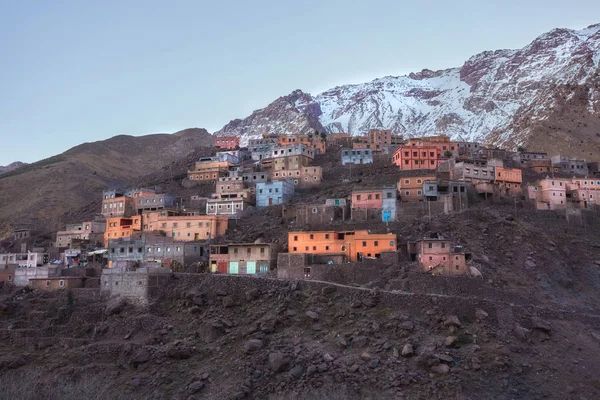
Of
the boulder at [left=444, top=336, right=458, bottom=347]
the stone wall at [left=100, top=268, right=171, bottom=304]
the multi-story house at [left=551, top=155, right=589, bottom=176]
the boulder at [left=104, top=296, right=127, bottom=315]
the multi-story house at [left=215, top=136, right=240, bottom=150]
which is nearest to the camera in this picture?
the boulder at [left=444, top=336, right=458, bottom=347]

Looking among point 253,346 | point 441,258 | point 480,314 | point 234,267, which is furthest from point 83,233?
point 480,314

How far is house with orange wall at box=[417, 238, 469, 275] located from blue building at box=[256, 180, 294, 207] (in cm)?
2727

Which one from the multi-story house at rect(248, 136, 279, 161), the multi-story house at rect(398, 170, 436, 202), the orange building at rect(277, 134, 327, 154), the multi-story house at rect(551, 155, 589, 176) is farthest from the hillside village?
the orange building at rect(277, 134, 327, 154)

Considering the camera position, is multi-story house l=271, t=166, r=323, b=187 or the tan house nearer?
the tan house

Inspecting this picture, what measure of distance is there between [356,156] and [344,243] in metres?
35.3

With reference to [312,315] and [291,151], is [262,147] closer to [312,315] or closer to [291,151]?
[291,151]

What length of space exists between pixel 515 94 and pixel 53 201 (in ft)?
369

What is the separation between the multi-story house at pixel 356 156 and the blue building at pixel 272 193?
15004 millimetres

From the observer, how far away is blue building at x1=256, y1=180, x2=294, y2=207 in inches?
3019

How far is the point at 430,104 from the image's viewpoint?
7411 inches

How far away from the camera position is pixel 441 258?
168 ft

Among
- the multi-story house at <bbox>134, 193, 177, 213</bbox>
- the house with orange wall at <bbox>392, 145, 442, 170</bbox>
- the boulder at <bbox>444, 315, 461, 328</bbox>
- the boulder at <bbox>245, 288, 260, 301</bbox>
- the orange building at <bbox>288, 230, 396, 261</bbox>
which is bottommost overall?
the boulder at <bbox>444, 315, 461, 328</bbox>

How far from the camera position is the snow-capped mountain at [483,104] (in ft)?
494

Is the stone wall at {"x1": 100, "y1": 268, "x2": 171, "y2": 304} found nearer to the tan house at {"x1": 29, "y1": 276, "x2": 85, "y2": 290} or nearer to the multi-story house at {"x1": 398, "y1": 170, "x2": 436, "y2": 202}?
the tan house at {"x1": 29, "y1": 276, "x2": 85, "y2": 290}
